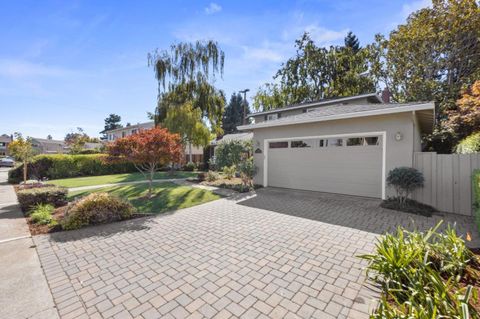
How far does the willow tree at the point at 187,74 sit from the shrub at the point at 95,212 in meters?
11.4

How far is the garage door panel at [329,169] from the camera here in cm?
804

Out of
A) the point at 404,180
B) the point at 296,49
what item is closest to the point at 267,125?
the point at 404,180

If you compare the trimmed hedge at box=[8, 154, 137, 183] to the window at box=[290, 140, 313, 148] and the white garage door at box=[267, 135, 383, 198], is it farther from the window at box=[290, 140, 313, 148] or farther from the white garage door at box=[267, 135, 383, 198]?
the window at box=[290, 140, 313, 148]

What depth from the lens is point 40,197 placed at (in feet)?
24.2

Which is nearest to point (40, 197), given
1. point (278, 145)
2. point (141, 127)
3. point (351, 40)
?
point (278, 145)

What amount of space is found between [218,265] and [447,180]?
24.3ft

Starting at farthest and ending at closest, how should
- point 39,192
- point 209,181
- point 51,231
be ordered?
point 209,181 < point 39,192 < point 51,231

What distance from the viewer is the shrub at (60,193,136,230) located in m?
5.44

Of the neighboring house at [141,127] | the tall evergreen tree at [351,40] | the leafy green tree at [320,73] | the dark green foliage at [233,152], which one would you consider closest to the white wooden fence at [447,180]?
the dark green foliage at [233,152]

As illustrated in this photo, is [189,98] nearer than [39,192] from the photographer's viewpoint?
No

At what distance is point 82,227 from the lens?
5.44 m

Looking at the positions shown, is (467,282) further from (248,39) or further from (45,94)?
(45,94)

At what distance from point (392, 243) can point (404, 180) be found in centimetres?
451

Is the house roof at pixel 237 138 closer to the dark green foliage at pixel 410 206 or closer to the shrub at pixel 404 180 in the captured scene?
the shrub at pixel 404 180
